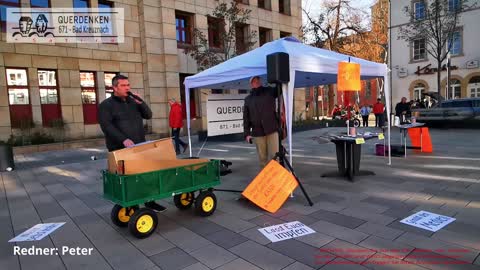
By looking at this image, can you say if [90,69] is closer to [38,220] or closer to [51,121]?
[51,121]

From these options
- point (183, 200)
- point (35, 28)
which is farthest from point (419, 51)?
point (183, 200)

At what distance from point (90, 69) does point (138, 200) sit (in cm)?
1383

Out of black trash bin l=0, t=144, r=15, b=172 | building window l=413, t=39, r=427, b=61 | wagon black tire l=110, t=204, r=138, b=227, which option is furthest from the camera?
building window l=413, t=39, r=427, b=61

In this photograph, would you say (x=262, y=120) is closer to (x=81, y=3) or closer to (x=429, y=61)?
(x=81, y=3)

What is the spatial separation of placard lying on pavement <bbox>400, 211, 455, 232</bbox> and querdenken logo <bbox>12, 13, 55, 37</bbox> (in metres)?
16.0

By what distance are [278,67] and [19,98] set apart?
1364cm

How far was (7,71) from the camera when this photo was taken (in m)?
13.6

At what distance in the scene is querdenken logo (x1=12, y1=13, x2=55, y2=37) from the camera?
13.9 m

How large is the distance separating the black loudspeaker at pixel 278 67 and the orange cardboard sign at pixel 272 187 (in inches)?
50.5

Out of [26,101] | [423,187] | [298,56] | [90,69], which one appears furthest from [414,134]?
[26,101]

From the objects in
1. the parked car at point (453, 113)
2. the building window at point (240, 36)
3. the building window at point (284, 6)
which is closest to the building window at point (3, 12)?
the building window at point (240, 36)

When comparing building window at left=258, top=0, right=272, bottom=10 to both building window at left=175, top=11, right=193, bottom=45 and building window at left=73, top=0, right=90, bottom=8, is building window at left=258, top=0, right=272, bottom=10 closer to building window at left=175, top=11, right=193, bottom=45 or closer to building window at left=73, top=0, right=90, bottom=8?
building window at left=175, top=11, right=193, bottom=45

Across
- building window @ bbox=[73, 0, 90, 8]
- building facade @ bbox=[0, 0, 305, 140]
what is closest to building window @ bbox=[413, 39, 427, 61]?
building facade @ bbox=[0, 0, 305, 140]

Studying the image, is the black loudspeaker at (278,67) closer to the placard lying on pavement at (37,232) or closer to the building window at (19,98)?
the placard lying on pavement at (37,232)
